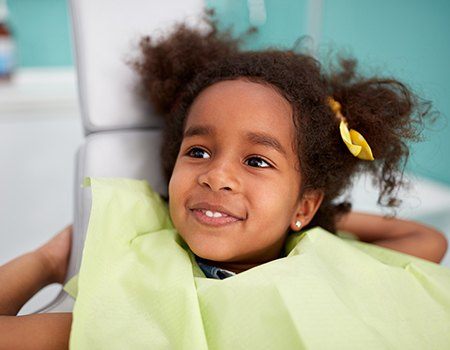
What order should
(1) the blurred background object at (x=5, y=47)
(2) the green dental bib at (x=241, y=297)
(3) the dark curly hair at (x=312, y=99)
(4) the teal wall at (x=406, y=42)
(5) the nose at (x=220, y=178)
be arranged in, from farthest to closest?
(1) the blurred background object at (x=5, y=47)
(4) the teal wall at (x=406, y=42)
(3) the dark curly hair at (x=312, y=99)
(5) the nose at (x=220, y=178)
(2) the green dental bib at (x=241, y=297)

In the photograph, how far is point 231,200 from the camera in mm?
706

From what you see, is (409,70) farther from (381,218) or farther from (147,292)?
(147,292)

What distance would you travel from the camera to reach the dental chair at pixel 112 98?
94cm

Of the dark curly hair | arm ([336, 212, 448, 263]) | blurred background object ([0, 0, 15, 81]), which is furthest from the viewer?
blurred background object ([0, 0, 15, 81])

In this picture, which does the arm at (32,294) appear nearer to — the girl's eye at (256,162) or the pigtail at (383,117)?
the girl's eye at (256,162)

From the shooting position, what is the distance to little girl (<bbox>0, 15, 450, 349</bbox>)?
62 cm

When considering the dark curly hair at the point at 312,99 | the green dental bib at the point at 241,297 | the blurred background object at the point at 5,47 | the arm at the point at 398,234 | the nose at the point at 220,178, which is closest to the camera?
the green dental bib at the point at 241,297

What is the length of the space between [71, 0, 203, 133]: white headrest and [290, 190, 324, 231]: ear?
13.6 inches

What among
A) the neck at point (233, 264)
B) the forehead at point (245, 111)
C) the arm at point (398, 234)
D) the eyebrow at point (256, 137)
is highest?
the forehead at point (245, 111)

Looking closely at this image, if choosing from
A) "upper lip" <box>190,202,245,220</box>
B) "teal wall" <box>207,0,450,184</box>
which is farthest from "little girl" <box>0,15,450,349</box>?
"teal wall" <box>207,0,450,184</box>

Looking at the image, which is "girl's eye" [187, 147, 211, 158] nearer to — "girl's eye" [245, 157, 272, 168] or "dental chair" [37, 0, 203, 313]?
"girl's eye" [245, 157, 272, 168]

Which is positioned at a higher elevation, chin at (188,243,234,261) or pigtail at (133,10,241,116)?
pigtail at (133,10,241,116)

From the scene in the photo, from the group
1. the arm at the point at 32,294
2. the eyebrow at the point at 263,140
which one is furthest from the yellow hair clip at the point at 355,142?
the arm at the point at 32,294

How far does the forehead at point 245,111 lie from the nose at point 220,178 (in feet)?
0.19
